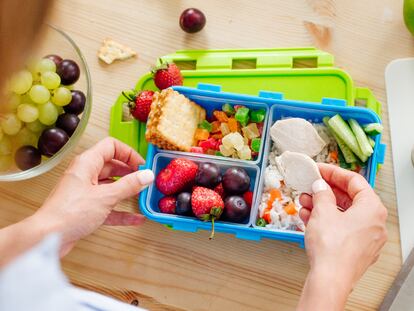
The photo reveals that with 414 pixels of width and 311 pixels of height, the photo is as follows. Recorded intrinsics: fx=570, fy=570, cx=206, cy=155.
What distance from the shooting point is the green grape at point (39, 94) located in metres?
0.99

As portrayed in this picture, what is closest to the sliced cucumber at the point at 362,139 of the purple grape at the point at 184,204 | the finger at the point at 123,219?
the purple grape at the point at 184,204

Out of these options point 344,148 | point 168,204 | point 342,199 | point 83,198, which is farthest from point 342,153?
point 83,198

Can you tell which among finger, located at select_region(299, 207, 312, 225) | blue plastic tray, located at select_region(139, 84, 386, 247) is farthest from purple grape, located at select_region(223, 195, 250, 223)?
finger, located at select_region(299, 207, 312, 225)

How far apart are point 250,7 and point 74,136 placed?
17.5 inches

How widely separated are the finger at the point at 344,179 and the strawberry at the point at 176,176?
0.77 ft

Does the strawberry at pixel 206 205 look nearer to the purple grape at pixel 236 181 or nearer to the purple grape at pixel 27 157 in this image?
the purple grape at pixel 236 181

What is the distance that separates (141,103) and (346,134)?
1.26 feet

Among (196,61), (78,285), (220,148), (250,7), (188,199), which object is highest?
(250,7)

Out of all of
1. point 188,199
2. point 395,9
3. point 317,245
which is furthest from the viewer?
point 395,9

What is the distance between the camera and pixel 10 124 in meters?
0.99

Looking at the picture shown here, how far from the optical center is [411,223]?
3.49 ft

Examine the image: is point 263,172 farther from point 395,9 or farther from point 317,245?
point 395,9

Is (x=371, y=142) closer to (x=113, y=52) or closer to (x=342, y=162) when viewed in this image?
(x=342, y=162)

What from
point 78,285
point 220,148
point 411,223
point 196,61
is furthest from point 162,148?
point 411,223
